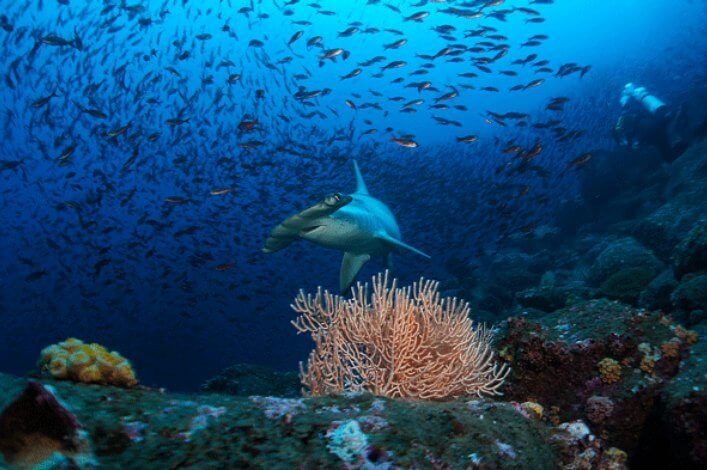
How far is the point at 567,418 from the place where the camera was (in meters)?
4.24

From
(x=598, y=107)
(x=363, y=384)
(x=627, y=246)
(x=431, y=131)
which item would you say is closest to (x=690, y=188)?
(x=627, y=246)

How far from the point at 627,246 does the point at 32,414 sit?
15.2 m

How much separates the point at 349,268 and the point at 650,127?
1974 centimetres

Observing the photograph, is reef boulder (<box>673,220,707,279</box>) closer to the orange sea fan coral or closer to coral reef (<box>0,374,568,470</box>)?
the orange sea fan coral

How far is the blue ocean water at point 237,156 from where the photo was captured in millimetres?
13688

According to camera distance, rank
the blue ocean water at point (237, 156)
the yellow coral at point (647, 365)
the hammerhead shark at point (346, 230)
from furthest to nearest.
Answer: the blue ocean water at point (237, 156) → the hammerhead shark at point (346, 230) → the yellow coral at point (647, 365)

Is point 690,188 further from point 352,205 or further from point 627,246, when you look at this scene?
point 352,205

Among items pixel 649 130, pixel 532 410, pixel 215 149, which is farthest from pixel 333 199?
pixel 215 149

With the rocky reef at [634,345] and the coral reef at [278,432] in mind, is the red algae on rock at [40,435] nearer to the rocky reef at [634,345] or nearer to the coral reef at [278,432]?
the coral reef at [278,432]

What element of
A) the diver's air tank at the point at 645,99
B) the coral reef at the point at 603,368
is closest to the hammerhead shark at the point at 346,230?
the coral reef at the point at 603,368

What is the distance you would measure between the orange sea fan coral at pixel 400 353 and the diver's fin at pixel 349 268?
4.13 metres

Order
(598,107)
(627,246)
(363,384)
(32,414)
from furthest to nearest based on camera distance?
(598,107), (627,246), (363,384), (32,414)

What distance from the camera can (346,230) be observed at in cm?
732

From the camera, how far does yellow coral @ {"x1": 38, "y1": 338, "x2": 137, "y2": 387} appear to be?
2316 millimetres
